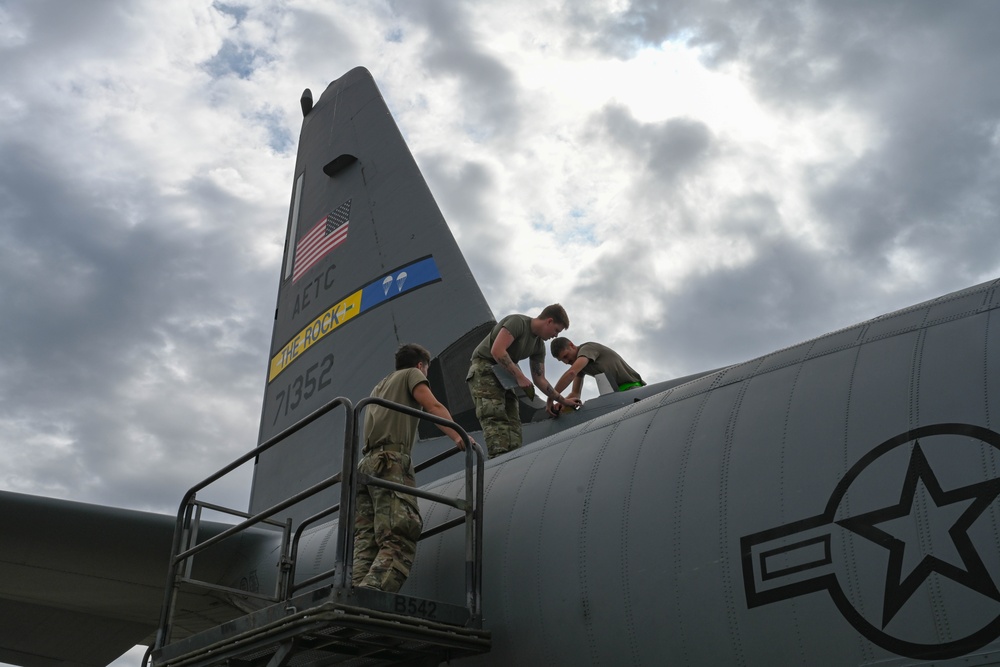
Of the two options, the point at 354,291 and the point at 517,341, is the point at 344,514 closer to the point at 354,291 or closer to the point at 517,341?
the point at 517,341

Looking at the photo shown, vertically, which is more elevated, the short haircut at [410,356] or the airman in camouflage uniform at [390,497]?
the short haircut at [410,356]

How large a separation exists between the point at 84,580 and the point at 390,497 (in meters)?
3.27

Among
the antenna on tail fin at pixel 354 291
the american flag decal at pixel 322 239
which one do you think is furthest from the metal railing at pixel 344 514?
the american flag decal at pixel 322 239

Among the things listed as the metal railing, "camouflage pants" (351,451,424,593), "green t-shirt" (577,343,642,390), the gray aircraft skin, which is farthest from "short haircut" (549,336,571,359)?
"camouflage pants" (351,451,424,593)

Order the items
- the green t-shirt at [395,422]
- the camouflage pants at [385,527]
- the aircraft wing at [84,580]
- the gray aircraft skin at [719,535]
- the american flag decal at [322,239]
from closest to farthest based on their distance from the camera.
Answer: the gray aircraft skin at [719,535], the camouflage pants at [385,527], the green t-shirt at [395,422], the aircraft wing at [84,580], the american flag decal at [322,239]

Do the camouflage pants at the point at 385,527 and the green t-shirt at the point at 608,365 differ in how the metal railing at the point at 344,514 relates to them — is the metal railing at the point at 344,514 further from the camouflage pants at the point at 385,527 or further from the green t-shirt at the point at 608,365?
the green t-shirt at the point at 608,365

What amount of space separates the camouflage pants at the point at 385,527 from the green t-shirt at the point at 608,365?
3.25 m

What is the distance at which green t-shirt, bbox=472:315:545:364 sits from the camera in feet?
24.6

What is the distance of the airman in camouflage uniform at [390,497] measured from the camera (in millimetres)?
5125

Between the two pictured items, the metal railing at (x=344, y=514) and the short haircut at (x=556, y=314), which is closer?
the metal railing at (x=344, y=514)

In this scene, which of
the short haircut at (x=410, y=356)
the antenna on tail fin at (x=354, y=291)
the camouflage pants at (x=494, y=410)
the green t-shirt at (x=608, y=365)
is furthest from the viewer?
the antenna on tail fin at (x=354, y=291)

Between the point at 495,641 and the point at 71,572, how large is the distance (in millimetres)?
3579

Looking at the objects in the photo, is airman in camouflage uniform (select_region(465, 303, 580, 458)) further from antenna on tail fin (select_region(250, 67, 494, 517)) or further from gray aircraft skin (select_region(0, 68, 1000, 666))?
antenna on tail fin (select_region(250, 67, 494, 517))

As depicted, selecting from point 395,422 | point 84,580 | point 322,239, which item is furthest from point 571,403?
point 322,239
